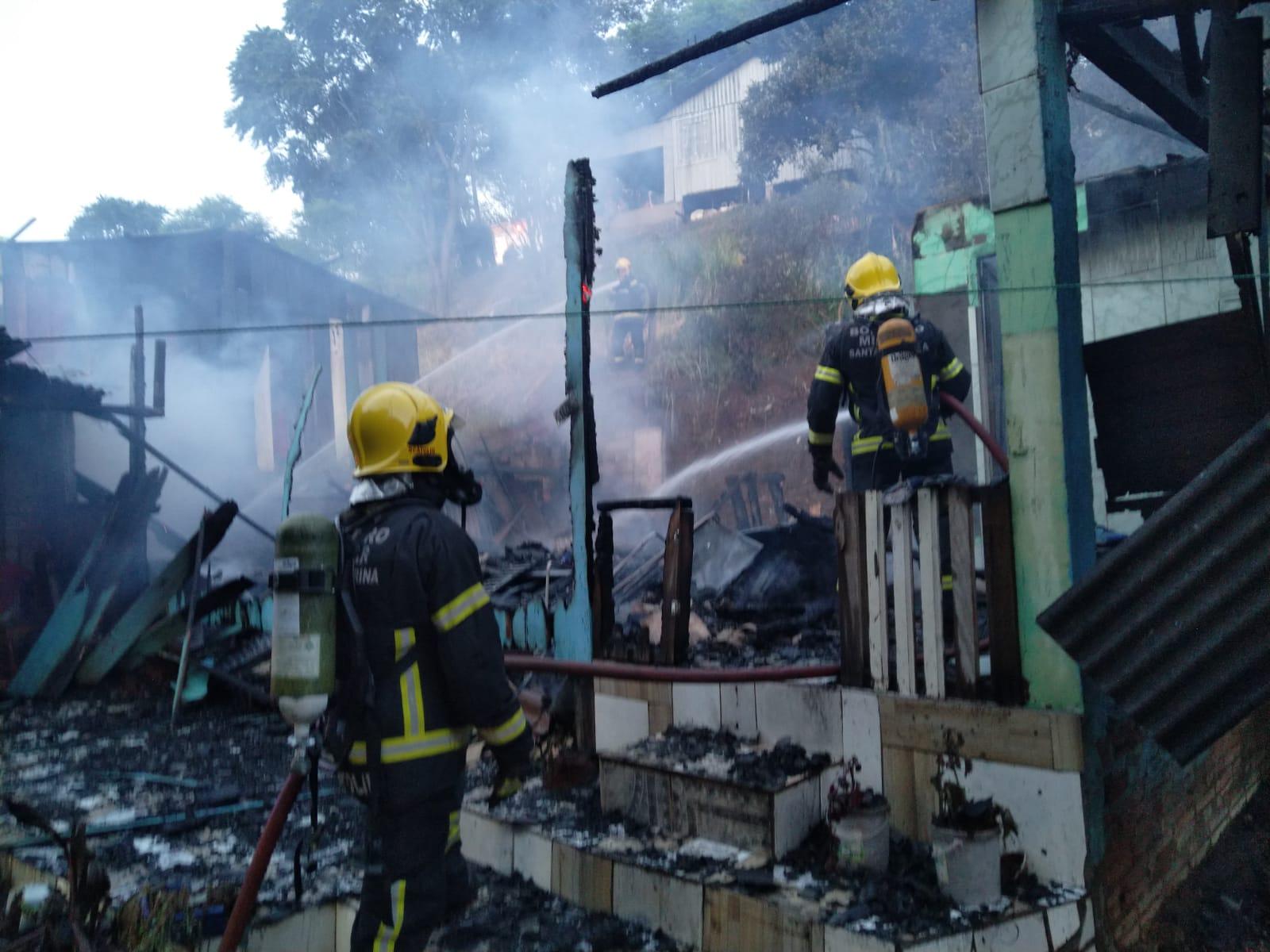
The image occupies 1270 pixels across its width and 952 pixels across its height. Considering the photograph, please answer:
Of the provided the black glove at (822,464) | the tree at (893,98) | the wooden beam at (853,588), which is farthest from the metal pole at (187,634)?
the tree at (893,98)

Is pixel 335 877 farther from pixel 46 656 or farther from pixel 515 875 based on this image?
pixel 46 656

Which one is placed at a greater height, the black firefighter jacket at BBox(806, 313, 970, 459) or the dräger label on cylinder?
the black firefighter jacket at BBox(806, 313, 970, 459)

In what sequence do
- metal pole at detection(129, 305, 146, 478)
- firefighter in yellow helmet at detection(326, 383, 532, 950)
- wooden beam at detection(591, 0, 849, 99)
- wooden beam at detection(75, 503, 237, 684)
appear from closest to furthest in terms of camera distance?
firefighter in yellow helmet at detection(326, 383, 532, 950)
wooden beam at detection(591, 0, 849, 99)
wooden beam at detection(75, 503, 237, 684)
metal pole at detection(129, 305, 146, 478)

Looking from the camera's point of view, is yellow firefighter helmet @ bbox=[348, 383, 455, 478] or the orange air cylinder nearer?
yellow firefighter helmet @ bbox=[348, 383, 455, 478]

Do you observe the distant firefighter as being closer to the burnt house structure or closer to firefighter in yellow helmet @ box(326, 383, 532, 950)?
the burnt house structure

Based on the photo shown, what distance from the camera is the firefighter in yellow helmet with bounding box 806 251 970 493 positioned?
4957 mm

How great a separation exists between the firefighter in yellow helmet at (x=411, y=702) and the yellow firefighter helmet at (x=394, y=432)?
7cm

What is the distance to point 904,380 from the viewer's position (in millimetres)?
4656

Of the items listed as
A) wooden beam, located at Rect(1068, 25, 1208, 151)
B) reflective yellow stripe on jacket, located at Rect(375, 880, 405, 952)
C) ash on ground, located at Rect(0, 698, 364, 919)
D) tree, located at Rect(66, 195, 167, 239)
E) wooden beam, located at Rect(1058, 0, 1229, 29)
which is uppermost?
tree, located at Rect(66, 195, 167, 239)

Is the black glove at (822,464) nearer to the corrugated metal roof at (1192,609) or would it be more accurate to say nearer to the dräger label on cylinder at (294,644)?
the corrugated metal roof at (1192,609)

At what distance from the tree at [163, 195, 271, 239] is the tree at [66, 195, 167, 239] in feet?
15.0

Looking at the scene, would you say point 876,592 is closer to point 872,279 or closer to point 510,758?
point 510,758

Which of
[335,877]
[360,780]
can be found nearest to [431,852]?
[360,780]

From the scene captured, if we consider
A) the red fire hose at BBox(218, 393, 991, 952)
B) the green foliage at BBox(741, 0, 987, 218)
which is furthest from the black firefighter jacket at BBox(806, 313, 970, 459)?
the green foliage at BBox(741, 0, 987, 218)
